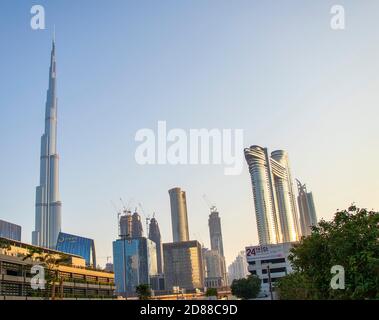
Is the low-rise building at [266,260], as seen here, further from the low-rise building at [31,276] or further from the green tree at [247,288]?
the low-rise building at [31,276]

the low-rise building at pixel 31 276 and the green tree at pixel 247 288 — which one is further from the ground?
the low-rise building at pixel 31 276

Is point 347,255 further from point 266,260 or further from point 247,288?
point 266,260

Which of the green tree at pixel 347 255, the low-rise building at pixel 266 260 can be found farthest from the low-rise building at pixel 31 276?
the low-rise building at pixel 266 260

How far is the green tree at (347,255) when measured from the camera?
33.5 meters

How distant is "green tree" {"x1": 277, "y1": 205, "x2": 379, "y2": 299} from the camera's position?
33.5m

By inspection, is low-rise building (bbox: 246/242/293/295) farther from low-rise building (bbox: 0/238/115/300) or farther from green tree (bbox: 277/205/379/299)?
green tree (bbox: 277/205/379/299)

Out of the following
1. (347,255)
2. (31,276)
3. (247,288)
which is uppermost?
(31,276)

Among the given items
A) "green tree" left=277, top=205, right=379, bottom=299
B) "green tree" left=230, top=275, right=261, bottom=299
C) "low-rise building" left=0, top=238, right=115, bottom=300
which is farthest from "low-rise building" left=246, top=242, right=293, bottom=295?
"green tree" left=277, top=205, right=379, bottom=299

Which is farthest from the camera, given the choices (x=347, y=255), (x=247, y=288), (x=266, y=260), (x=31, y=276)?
(x=266, y=260)

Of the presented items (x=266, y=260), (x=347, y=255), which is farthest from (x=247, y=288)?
(x=347, y=255)

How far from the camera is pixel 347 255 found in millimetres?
35844
